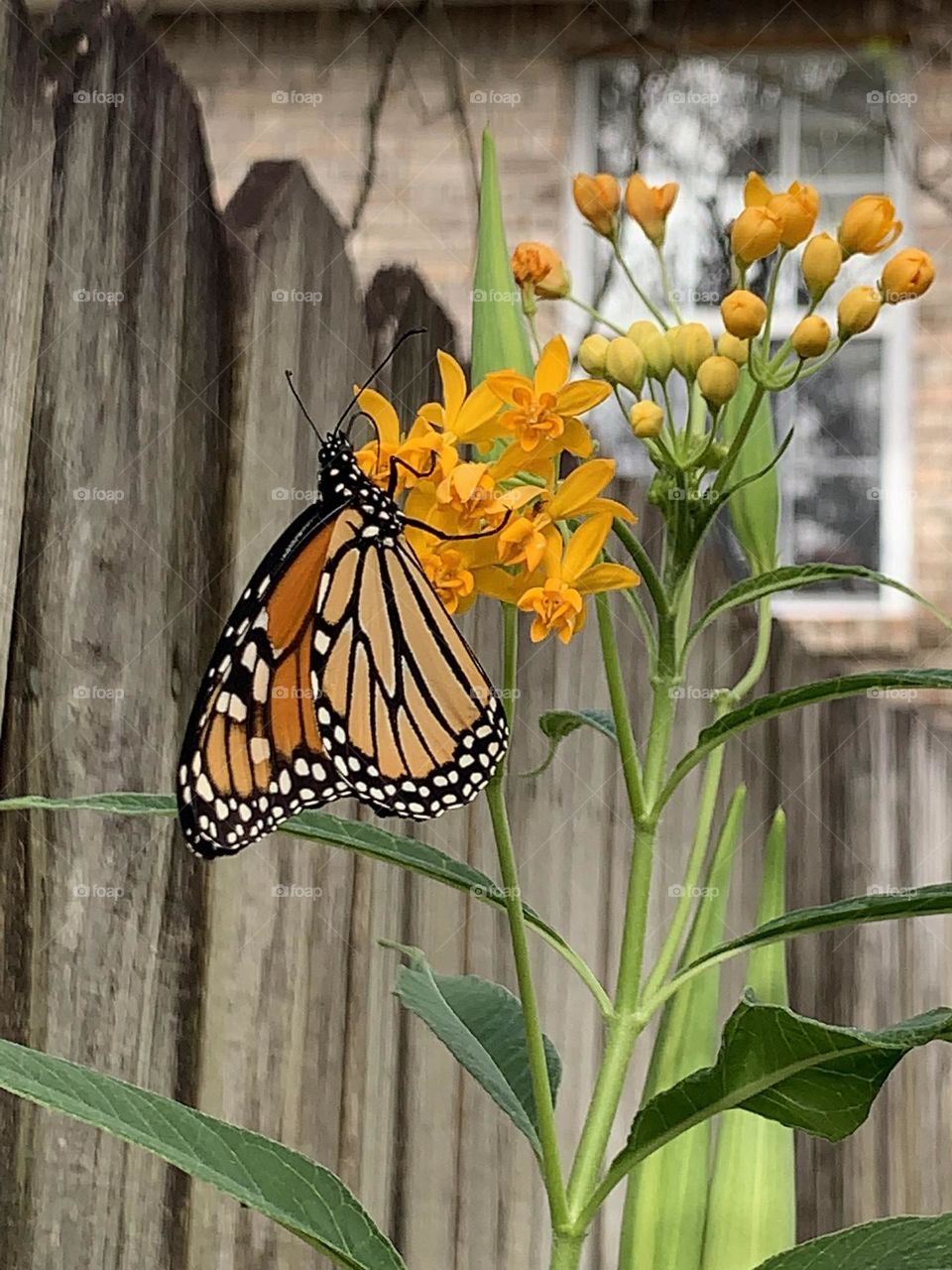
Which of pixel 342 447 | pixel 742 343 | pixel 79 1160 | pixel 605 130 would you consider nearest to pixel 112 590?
pixel 342 447

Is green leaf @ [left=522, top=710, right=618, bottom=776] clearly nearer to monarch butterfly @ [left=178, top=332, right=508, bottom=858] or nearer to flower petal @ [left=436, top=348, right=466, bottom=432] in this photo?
monarch butterfly @ [left=178, top=332, right=508, bottom=858]

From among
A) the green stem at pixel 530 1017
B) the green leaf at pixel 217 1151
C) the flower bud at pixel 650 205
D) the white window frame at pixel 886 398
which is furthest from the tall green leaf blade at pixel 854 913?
the white window frame at pixel 886 398

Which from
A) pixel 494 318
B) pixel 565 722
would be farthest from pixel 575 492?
pixel 565 722

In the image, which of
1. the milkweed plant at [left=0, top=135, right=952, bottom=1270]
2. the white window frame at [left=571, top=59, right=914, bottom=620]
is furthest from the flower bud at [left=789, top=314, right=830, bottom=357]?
the white window frame at [left=571, top=59, right=914, bottom=620]

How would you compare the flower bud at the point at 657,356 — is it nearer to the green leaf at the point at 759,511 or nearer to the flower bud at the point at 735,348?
the flower bud at the point at 735,348

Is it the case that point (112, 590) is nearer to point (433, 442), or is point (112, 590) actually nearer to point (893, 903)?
point (433, 442)
